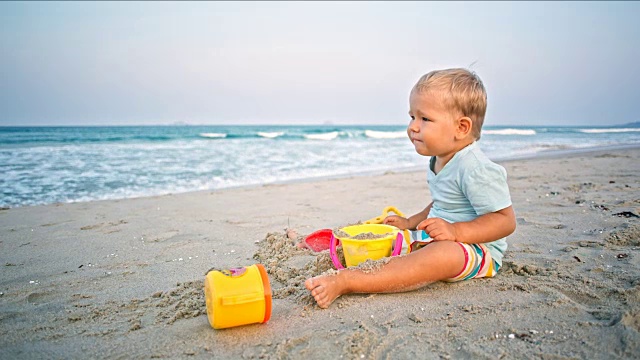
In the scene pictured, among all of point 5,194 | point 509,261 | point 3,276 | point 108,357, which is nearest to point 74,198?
point 5,194

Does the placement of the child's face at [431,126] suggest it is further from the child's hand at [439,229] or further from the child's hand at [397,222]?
the child's hand at [397,222]

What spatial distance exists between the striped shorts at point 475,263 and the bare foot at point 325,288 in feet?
1.88

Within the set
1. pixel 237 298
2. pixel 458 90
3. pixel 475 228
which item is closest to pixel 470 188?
pixel 475 228

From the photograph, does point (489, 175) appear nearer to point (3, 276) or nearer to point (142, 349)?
point (142, 349)

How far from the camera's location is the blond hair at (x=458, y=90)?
6.98 ft

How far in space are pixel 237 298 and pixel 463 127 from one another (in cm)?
139

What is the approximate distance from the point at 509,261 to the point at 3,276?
115 inches

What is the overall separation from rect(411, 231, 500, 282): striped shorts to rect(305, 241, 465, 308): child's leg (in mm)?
45

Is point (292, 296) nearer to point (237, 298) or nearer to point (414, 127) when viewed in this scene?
point (237, 298)

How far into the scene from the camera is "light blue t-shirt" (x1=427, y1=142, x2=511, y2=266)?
81.7 inches

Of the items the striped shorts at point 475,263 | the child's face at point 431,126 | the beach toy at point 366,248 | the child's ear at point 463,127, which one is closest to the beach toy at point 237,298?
the beach toy at point 366,248

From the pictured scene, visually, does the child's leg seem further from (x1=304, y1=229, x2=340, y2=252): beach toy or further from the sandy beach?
(x1=304, y1=229, x2=340, y2=252): beach toy

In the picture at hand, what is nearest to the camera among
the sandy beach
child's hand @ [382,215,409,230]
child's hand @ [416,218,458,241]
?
the sandy beach

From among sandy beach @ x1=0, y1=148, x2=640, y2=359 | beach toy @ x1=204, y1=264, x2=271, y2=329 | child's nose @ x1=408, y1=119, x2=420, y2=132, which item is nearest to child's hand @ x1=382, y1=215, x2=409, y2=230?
sandy beach @ x1=0, y1=148, x2=640, y2=359
